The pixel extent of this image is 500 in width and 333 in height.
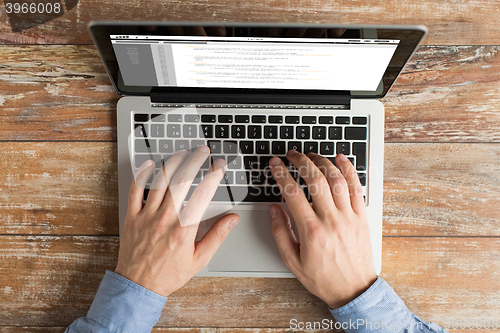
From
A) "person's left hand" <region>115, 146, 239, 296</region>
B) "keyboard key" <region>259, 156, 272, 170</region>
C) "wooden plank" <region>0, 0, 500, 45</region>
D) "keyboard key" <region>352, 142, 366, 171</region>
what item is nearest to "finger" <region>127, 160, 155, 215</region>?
"person's left hand" <region>115, 146, 239, 296</region>

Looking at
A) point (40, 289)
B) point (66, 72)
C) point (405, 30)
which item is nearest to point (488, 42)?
point (405, 30)

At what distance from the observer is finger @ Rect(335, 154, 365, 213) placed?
1.97 ft

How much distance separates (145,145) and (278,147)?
10.9 inches

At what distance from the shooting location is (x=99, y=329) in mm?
577

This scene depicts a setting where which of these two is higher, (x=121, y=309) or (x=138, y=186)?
(x=138, y=186)

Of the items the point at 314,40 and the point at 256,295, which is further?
the point at 256,295

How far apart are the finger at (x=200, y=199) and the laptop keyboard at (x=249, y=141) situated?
32 mm

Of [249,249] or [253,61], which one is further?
[249,249]

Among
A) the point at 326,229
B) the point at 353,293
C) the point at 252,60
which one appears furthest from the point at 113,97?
the point at 353,293

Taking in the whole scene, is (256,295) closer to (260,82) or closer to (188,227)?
(188,227)

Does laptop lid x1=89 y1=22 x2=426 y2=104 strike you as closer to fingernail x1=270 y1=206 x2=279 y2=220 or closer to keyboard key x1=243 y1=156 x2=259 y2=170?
keyboard key x1=243 y1=156 x2=259 y2=170

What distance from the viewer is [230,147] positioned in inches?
24.5

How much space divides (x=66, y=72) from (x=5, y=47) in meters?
0.15

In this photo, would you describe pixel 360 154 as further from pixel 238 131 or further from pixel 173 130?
pixel 173 130
